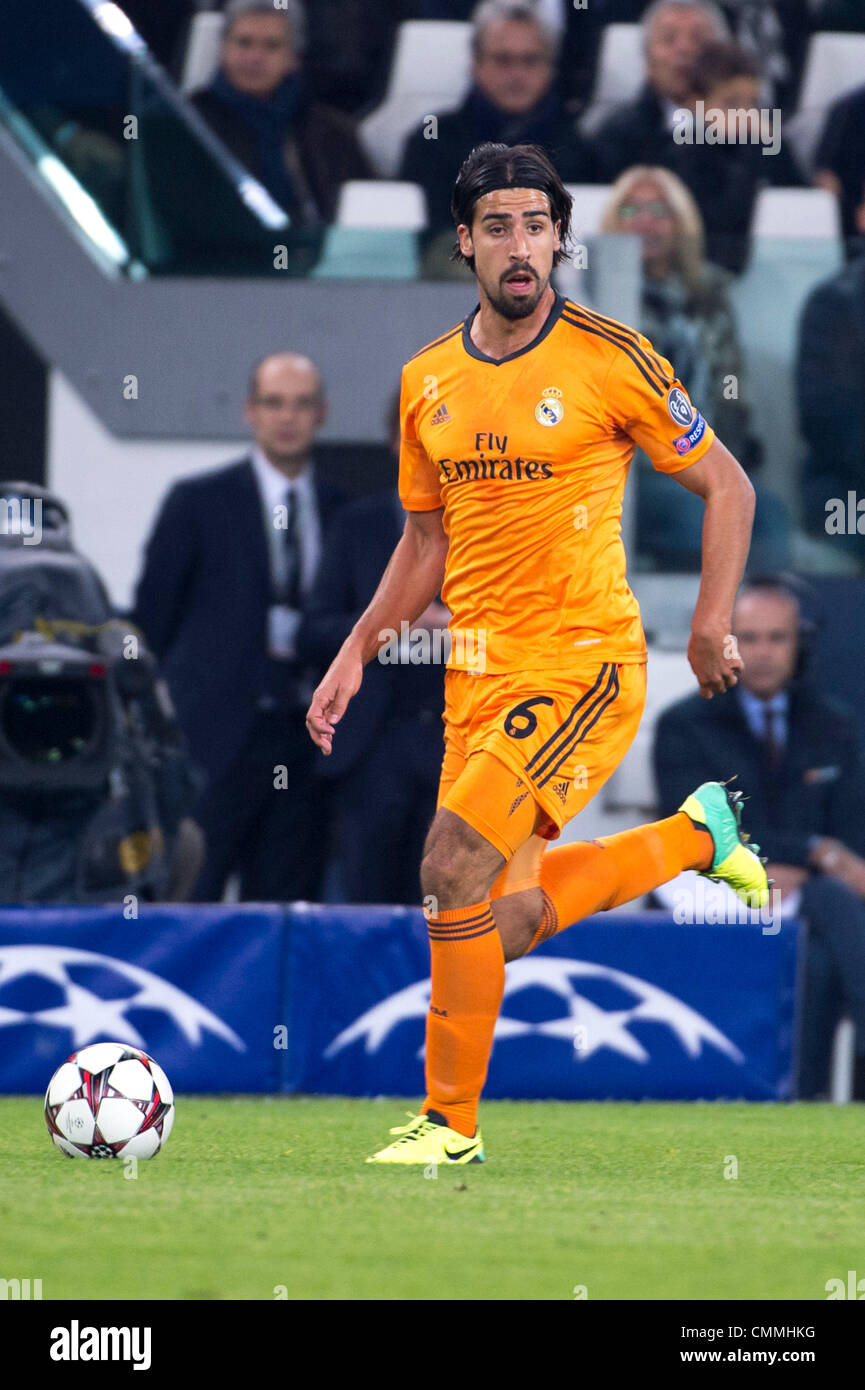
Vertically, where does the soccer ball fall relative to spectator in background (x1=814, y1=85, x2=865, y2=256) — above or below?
below

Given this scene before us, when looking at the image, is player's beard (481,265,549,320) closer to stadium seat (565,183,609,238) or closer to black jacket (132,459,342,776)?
black jacket (132,459,342,776)

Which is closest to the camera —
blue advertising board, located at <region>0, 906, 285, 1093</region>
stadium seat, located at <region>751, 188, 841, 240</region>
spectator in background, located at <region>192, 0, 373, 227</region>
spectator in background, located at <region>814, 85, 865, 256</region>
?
blue advertising board, located at <region>0, 906, 285, 1093</region>

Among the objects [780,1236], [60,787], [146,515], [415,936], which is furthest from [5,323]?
[780,1236]

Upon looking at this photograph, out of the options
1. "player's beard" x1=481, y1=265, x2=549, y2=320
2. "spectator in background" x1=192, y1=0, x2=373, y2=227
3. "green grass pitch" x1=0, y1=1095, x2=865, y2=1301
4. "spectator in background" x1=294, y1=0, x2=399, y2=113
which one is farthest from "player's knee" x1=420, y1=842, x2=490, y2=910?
"spectator in background" x1=294, y1=0, x2=399, y2=113

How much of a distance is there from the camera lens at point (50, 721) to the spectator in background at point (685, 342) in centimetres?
248

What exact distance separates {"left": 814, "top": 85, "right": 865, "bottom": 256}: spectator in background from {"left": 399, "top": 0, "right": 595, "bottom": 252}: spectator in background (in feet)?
4.34

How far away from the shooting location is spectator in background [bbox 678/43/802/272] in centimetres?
994

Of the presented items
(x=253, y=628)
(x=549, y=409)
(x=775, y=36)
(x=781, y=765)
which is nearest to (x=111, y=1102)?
(x=549, y=409)

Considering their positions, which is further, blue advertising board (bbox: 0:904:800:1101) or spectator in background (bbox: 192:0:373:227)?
spectator in background (bbox: 192:0:373:227)

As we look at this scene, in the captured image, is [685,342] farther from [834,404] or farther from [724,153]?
[724,153]

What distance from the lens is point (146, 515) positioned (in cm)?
958

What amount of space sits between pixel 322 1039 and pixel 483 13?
5365 mm

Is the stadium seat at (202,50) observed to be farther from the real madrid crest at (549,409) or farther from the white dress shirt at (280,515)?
the real madrid crest at (549,409)
